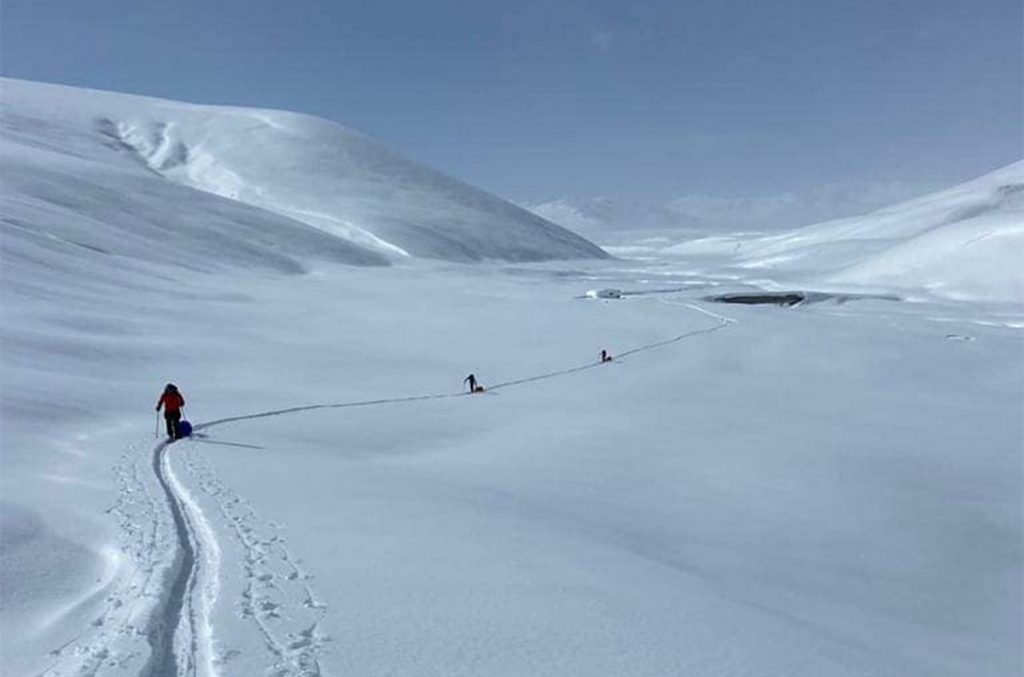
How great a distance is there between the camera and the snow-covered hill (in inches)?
2030

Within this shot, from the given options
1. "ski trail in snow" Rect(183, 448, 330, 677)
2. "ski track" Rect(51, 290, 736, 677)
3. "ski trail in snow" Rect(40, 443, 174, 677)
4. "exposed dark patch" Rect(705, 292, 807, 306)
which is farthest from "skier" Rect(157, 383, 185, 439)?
"exposed dark patch" Rect(705, 292, 807, 306)

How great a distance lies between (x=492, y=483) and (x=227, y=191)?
95910 millimetres

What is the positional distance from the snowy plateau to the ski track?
3 cm

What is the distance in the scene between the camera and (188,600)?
6.63 meters

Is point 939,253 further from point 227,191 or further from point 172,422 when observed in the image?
point 227,191

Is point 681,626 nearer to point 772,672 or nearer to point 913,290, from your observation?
point 772,672

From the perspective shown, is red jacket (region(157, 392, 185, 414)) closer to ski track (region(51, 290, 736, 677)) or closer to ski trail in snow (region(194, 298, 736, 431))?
ski trail in snow (region(194, 298, 736, 431))

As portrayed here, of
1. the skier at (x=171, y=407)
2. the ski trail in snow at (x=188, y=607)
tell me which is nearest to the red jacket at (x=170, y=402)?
the skier at (x=171, y=407)

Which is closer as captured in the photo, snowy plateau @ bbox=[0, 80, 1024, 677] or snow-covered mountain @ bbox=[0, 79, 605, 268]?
snowy plateau @ bbox=[0, 80, 1024, 677]

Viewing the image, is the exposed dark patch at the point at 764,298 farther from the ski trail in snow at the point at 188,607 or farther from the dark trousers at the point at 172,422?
the ski trail in snow at the point at 188,607

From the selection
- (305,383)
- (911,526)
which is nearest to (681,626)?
(911,526)

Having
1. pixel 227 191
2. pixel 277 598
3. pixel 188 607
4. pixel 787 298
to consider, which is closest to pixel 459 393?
pixel 277 598

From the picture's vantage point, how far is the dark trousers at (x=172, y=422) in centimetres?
1508

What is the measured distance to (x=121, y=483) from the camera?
11.1 m
